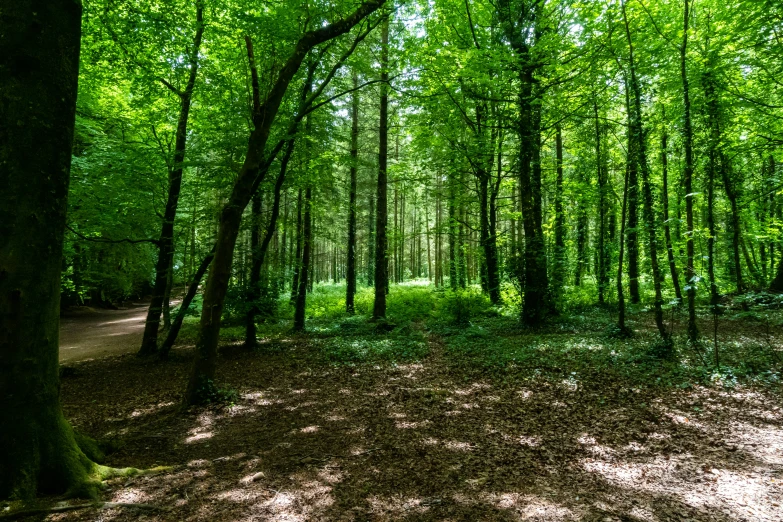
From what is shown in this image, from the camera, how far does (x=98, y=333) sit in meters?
15.6

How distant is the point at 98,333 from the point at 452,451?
17.4 meters

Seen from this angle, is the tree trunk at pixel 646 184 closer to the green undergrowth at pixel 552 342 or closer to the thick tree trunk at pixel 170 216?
the green undergrowth at pixel 552 342

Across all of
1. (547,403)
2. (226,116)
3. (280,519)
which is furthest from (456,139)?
(280,519)

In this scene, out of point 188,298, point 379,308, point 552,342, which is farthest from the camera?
point 379,308

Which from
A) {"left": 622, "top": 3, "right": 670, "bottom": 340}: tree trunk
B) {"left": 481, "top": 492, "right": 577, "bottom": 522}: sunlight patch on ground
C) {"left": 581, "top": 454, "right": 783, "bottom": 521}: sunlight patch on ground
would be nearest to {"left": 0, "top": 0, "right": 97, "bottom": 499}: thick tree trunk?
{"left": 481, "top": 492, "right": 577, "bottom": 522}: sunlight patch on ground

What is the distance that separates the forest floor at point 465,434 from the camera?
10.4 feet

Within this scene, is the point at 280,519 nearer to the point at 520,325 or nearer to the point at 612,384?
the point at 612,384

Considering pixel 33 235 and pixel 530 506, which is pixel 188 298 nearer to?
pixel 33 235

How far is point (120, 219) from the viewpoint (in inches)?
387

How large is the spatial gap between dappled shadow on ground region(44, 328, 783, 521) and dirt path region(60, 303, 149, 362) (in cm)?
581

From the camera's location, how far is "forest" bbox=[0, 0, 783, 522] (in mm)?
3092

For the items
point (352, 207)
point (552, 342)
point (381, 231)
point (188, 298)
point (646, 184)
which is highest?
point (352, 207)

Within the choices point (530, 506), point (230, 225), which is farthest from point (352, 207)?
point (530, 506)

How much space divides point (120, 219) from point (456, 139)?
11.1m
